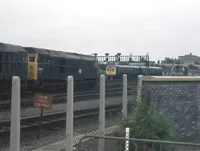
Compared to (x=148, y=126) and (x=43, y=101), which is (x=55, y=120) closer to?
(x=43, y=101)

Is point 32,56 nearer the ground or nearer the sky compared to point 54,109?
nearer the sky

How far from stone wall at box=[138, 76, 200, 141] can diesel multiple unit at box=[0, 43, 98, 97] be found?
4.32 meters

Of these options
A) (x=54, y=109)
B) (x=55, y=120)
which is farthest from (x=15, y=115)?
(x=55, y=120)

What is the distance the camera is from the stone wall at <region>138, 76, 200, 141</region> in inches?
366

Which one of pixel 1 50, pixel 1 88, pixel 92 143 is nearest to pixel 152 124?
pixel 92 143

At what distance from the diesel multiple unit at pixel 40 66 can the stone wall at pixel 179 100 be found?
432 cm

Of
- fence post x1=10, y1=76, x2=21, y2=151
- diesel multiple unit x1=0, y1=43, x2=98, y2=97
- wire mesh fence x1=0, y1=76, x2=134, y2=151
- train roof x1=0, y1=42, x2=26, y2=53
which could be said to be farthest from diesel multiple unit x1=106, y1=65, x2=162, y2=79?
fence post x1=10, y1=76, x2=21, y2=151

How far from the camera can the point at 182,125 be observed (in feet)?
32.7

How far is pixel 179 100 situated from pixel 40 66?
448 inches

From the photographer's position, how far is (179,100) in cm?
1001

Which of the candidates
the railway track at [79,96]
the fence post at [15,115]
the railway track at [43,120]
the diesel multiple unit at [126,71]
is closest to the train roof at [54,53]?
the diesel multiple unit at [126,71]

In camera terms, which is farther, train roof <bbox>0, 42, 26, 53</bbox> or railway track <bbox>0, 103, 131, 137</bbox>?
train roof <bbox>0, 42, 26, 53</bbox>

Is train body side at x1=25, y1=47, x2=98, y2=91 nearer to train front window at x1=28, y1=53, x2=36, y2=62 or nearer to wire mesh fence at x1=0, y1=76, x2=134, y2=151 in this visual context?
train front window at x1=28, y1=53, x2=36, y2=62

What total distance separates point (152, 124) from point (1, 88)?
5004 millimetres
